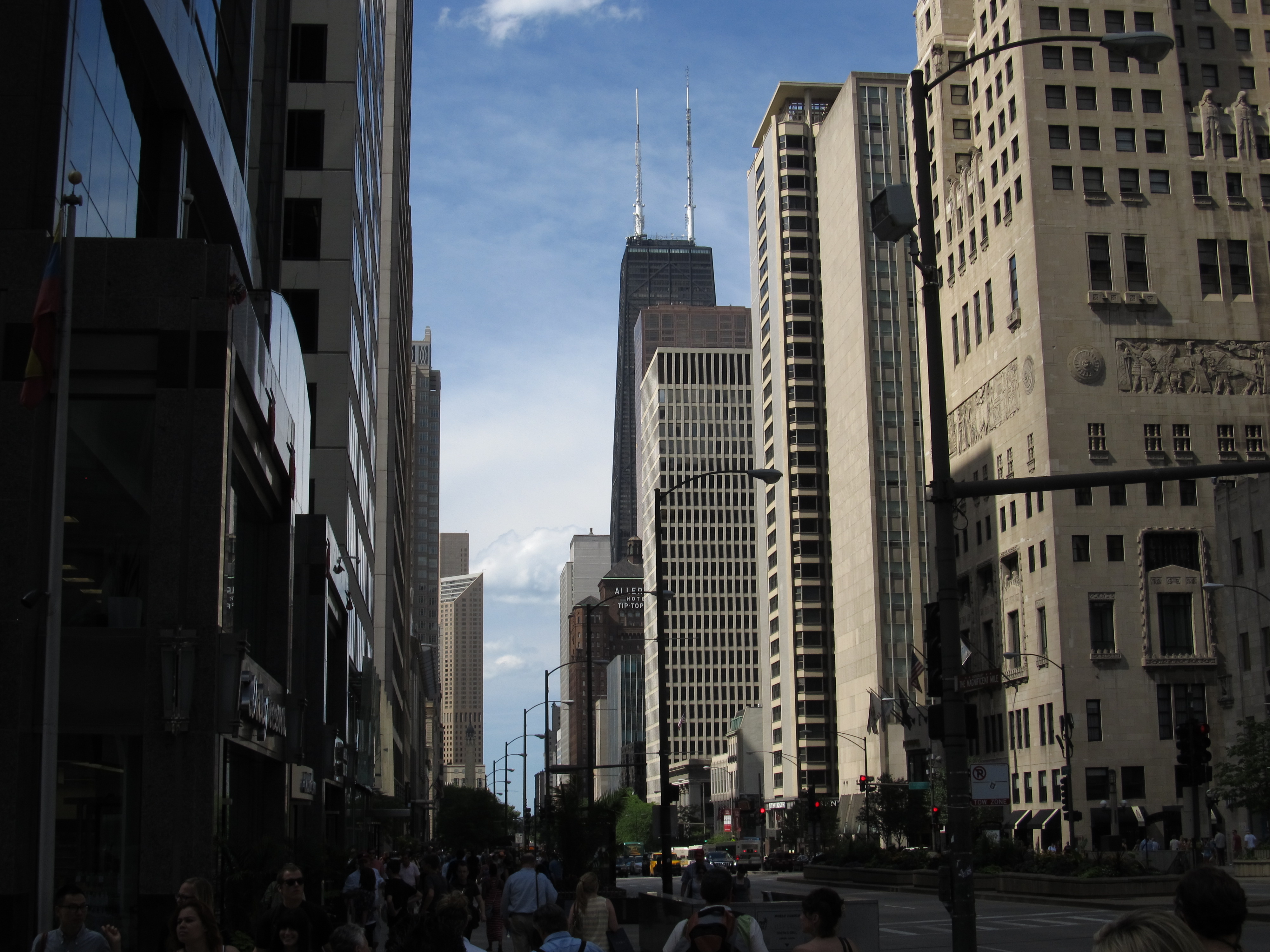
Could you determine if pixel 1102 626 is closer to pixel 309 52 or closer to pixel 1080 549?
pixel 1080 549

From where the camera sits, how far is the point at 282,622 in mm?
31359

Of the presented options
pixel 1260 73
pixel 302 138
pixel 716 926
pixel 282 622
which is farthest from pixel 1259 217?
pixel 716 926

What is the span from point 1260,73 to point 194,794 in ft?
305

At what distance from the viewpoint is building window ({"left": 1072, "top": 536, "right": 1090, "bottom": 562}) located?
85.1 meters

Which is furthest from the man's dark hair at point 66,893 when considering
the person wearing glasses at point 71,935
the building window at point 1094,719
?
the building window at point 1094,719

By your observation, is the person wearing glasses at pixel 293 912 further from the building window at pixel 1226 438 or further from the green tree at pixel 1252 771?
the building window at pixel 1226 438

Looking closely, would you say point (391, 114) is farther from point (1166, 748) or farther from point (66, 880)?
point (66, 880)

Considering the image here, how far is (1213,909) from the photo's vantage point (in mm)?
5254

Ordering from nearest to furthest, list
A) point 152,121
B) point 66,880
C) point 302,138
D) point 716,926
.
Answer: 1. point 716,926
2. point 66,880
3. point 152,121
4. point 302,138

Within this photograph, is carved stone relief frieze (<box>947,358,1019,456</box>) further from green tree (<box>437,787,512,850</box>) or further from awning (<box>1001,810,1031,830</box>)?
green tree (<box>437,787,512,850</box>)

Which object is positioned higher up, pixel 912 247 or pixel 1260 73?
pixel 1260 73

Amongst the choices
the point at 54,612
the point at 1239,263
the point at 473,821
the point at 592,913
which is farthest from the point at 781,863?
the point at 54,612

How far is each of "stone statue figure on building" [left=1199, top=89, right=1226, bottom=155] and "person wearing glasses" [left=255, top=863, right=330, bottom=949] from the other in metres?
91.7

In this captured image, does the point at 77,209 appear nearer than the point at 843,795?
Yes
